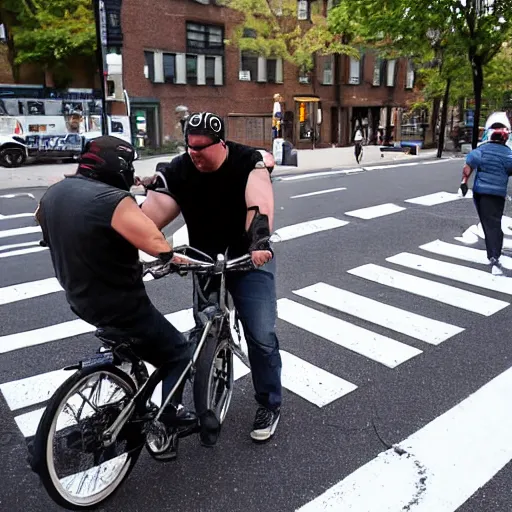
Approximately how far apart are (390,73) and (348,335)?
128 ft

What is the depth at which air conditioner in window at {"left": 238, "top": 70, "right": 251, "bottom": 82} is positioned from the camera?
32.5 m

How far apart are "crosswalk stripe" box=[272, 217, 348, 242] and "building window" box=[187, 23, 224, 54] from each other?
23.2m

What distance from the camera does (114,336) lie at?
280cm

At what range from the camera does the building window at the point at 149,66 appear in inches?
1137

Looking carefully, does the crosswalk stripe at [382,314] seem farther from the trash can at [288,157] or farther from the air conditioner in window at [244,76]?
the air conditioner in window at [244,76]

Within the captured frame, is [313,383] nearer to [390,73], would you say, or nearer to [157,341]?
[157,341]

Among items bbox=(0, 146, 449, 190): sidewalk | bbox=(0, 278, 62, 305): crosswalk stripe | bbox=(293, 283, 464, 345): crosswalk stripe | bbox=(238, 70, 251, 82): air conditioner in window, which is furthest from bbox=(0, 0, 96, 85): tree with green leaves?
bbox=(293, 283, 464, 345): crosswalk stripe

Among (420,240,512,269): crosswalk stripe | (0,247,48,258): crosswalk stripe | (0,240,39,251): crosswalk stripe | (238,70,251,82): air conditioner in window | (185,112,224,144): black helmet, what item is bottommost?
(0,240,39,251): crosswalk stripe

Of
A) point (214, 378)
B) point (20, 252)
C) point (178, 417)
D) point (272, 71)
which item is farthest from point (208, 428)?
point (272, 71)

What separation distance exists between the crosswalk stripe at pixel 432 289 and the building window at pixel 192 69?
25.7 meters

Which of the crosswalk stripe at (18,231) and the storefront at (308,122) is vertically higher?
the storefront at (308,122)

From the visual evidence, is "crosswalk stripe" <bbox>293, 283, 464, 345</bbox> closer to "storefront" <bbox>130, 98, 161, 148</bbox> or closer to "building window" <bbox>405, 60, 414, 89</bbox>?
"storefront" <bbox>130, 98, 161, 148</bbox>

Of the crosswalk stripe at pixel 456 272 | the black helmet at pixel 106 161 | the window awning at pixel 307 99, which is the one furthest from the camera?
the window awning at pixel 307 99

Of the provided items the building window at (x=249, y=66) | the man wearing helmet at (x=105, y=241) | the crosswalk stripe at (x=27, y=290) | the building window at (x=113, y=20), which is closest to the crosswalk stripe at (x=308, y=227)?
the crosswalk stripe at (x=27, y=290)
